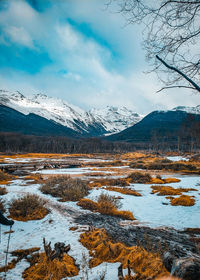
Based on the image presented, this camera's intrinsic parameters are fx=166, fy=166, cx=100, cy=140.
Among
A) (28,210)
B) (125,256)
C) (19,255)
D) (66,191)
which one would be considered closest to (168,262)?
(125,256)

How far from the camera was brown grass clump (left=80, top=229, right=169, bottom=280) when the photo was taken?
3.07m

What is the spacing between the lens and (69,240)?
529 cm

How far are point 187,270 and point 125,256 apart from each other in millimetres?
1892

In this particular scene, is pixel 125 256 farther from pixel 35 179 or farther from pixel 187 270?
pixel 35 179

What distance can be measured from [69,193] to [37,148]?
3901 inches

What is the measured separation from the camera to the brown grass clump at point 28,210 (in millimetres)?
7289

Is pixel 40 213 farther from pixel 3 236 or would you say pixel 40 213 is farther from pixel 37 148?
pixel 37 148

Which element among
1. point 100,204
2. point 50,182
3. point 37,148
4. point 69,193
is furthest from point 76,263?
point 37,148

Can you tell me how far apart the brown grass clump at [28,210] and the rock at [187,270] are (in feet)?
20.6

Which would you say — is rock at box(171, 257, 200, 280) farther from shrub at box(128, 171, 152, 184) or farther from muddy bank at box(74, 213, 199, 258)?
shrub at box(128, 171, 152, 184)

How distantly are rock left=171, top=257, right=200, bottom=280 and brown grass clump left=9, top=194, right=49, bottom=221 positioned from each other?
6.28m

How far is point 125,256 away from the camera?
3955 mm

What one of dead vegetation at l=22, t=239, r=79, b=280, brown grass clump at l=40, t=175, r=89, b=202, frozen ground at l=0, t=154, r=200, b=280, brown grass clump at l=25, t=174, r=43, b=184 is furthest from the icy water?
brown grass clump at l=25, t=174, r=43, b=184

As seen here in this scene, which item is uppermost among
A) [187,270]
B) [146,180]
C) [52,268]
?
[187,270]
